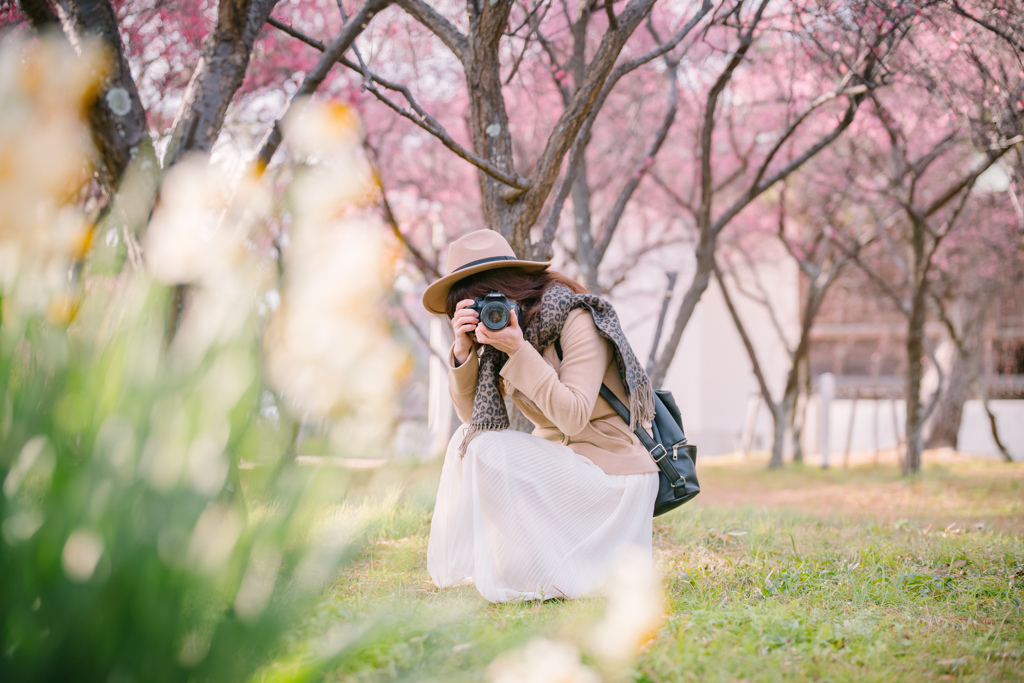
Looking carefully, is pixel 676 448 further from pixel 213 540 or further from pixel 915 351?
pixel 915 351

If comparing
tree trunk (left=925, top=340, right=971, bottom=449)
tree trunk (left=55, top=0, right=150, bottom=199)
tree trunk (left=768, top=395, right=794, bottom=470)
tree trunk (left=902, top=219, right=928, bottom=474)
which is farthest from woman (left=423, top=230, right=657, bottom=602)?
tree trunk (left=925, top=340, right=971, bottom=449)

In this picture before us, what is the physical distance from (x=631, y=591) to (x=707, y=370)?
1129cm

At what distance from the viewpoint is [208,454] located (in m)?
0.96

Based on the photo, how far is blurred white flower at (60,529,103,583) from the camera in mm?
903

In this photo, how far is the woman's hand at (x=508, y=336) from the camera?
207cm

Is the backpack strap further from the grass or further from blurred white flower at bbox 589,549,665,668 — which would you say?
the grass

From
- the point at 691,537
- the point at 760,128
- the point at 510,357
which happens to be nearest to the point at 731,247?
the point at 760,128

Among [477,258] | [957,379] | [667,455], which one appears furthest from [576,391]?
[957,379]

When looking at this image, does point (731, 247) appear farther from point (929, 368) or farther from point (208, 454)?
point (208, 454)

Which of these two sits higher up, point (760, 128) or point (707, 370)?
point (760, 128)

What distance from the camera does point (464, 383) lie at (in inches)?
95.6

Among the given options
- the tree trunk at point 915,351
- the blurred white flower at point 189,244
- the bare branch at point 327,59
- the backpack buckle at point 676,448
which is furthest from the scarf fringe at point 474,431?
the tree trunk at point 915,351

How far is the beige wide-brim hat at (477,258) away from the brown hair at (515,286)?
0.09ft

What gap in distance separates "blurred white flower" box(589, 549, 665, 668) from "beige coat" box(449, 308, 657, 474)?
30cm
